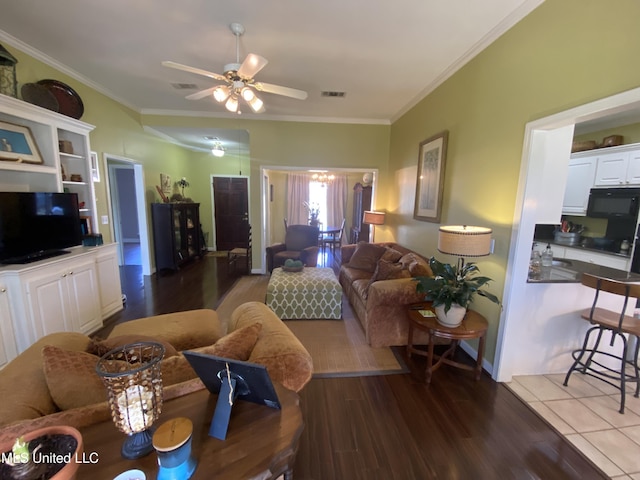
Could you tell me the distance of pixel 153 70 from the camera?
323 cm

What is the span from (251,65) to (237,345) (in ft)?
7.13

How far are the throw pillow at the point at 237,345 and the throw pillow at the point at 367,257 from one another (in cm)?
293

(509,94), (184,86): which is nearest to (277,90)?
(184,86)

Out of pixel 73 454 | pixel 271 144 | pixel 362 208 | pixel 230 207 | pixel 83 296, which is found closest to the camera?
pixel 73 454

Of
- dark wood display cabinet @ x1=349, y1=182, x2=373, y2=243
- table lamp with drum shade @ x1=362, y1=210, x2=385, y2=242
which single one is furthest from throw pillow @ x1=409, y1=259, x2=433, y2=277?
dark wood display cabinet @ x1=349, y1=182, x2=373, y2=243

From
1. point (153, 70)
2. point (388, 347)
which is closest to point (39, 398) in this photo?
point (388, 347)

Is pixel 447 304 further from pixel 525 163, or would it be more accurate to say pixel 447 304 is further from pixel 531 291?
pixel 525 163

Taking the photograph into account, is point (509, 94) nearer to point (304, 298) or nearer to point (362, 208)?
point (304, 298)

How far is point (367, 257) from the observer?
4.16 meters

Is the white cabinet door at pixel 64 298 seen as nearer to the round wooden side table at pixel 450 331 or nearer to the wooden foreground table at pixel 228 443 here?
the wooden foreground table at pixel 228 443

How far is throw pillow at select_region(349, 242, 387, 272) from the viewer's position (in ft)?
13.5

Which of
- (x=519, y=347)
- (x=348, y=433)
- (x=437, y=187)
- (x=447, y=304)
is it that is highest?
(x=437, y=187)

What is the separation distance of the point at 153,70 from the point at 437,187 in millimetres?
3767

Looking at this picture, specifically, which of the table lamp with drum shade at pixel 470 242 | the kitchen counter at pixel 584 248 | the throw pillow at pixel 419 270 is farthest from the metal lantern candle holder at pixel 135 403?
the kitchen counter at pixel 584 248
